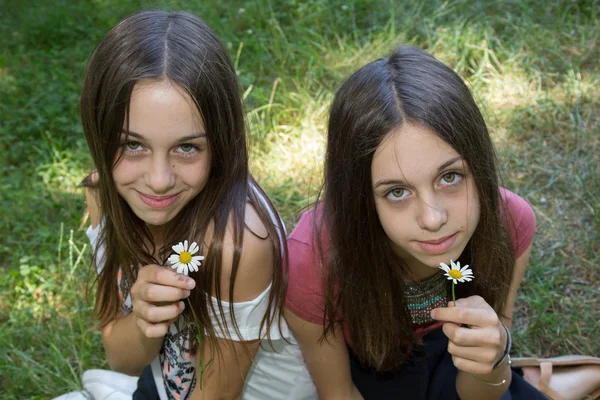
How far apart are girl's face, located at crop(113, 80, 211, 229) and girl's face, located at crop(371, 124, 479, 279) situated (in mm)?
454

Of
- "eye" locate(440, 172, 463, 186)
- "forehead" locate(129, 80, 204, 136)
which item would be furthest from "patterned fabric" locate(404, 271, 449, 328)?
"forehead" locate(129, 80, 204, 136)

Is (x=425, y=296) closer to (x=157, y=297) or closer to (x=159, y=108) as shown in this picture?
(x=157, y=297)

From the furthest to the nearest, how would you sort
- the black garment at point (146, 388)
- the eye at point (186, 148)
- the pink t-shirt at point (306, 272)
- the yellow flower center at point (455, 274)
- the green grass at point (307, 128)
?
the green grass at point (307, 128) → the black garment at point (146, 388) → the pink t-shirt at point (306, 272) → the eye at point (186, 148) → the yellow flower center at point (455, 274)

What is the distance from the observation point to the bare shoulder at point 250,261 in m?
1.90

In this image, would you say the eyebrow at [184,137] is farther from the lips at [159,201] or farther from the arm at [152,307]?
the arm at [152,307]

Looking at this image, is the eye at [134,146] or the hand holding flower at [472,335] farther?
the eye at [134,146]

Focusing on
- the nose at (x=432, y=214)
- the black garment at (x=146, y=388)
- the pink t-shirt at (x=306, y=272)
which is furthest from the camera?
the black garment at (x=146, y=388)

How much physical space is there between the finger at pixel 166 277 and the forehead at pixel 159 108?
329 mm

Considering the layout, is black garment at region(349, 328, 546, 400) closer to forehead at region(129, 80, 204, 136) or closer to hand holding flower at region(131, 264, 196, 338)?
hand holding flower at region(131, 264, 196, 338)

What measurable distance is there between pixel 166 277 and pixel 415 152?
0.65 meters

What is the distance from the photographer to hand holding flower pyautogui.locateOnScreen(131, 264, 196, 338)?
5.69ft

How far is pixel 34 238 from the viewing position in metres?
3.19

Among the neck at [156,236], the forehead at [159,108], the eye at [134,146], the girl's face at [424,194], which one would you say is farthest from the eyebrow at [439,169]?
the neck at [156,236]

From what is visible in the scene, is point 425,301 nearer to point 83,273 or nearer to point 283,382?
point 283,382
